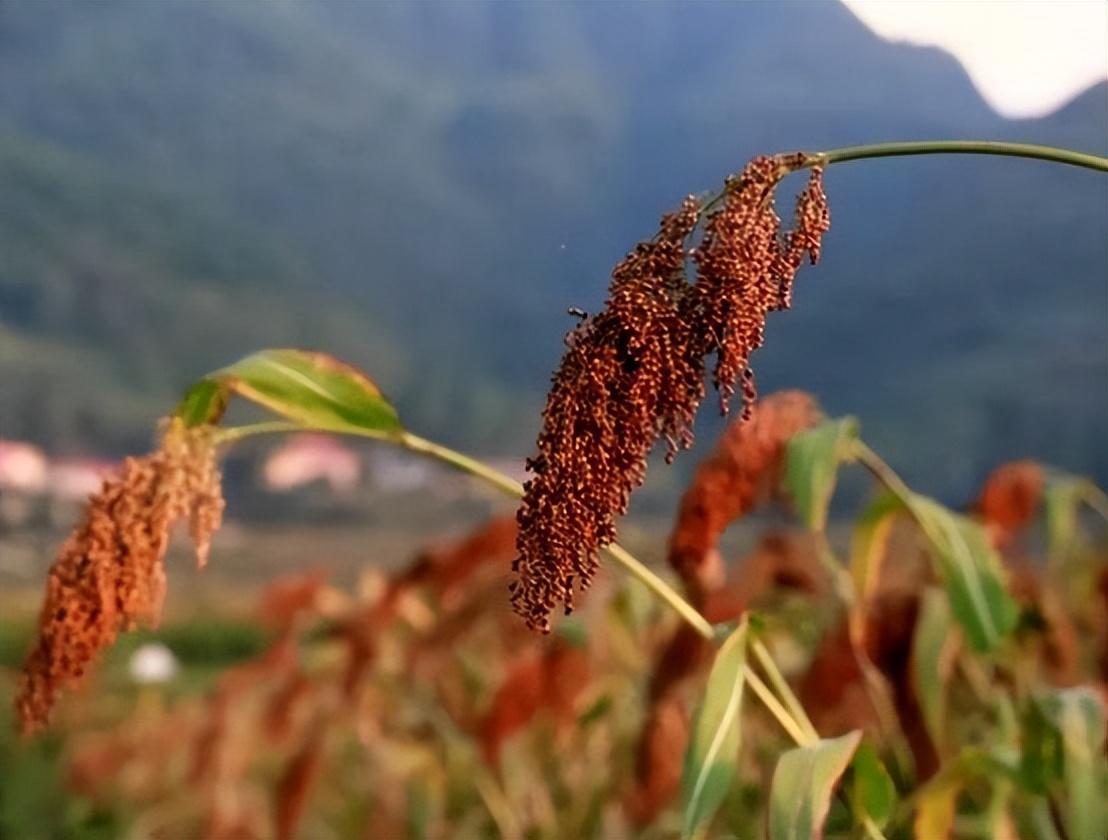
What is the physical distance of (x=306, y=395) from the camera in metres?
0.60

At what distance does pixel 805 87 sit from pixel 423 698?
682mm

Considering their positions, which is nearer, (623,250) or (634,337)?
(634,337)

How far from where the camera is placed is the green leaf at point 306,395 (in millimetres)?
601

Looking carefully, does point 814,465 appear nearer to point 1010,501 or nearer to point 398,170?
point 1010,501

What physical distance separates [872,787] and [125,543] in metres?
0.38

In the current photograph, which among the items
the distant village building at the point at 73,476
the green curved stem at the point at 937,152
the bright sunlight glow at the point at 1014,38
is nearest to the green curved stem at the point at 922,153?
the green curved stem at the point at 937,152

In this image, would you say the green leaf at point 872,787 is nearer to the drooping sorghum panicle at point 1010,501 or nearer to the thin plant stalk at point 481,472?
the thin plant stalk at point 481,472

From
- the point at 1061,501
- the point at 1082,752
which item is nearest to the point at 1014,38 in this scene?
the point at 1061,501

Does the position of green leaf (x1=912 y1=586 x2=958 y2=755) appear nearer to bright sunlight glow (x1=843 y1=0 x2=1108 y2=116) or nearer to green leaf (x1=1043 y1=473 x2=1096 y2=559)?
green leaf (x1=1043 y1=473 x2=1096 y2=559)

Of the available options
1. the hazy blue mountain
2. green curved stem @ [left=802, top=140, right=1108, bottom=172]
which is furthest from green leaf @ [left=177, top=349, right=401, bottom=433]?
the hazy blue mountain

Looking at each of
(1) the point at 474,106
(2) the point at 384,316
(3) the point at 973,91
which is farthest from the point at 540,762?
(3) the point at 973,91

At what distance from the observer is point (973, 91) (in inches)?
45.7

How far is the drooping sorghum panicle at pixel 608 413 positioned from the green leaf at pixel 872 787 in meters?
0.24

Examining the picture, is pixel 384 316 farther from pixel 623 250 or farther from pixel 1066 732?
pixel 1066 732
